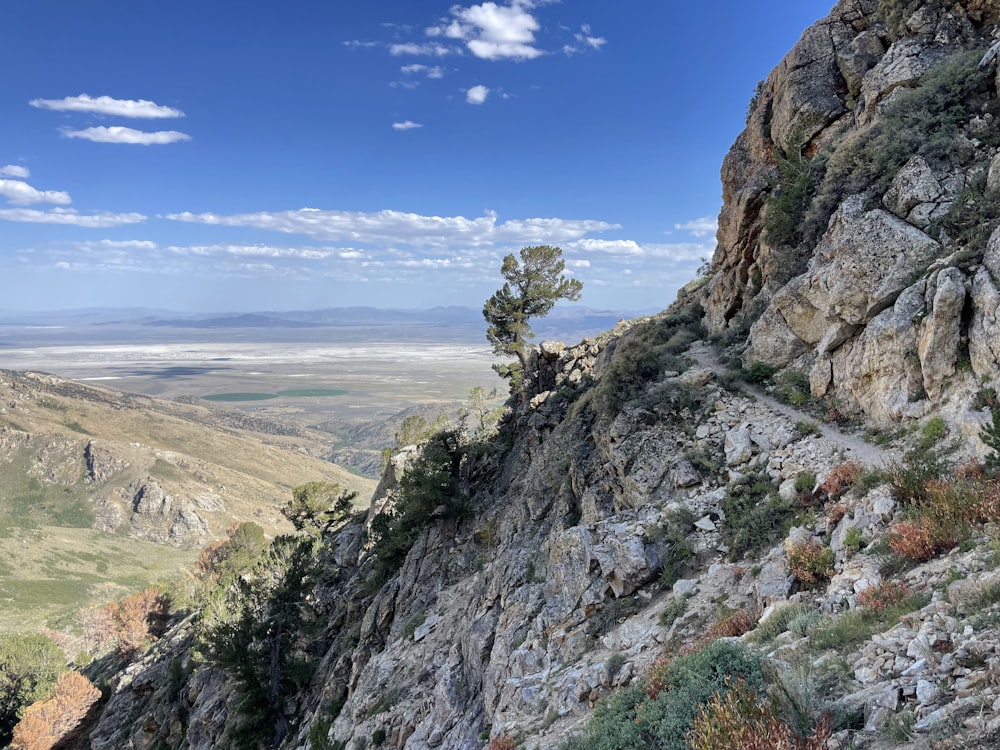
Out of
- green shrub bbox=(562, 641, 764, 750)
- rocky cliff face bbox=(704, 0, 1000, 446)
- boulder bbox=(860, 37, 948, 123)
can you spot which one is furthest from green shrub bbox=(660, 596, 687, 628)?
boulder bbox=(860, 37, 948, 123)

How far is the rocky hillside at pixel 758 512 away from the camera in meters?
7.96

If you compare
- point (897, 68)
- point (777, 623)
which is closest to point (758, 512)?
point (777, 623)

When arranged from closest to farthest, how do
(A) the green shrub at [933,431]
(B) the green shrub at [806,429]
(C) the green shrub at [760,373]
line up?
(A) the green shrub at [933,431] < (B) the green shrub at [806,429] < (C) the green shrub at [760,373]

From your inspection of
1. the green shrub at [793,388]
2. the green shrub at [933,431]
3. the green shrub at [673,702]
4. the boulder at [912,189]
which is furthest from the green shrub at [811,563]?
the boulder at [912,189]

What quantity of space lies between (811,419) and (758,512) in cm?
493

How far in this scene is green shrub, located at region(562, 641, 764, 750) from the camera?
24.5ft

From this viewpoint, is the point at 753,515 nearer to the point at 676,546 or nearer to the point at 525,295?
the point at 676,546

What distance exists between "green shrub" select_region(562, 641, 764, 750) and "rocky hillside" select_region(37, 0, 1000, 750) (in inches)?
2.0

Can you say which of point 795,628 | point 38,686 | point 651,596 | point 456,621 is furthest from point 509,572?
point 38,686

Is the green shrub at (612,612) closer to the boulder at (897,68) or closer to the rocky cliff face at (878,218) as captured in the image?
the rocky cliff face at (878,218)

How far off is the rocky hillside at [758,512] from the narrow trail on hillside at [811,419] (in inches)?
4.4

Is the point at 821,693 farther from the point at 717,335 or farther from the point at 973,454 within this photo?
the point at 717,335

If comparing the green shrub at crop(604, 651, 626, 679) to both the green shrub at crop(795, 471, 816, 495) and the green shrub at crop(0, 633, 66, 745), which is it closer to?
the green shrub at crop(795, 471, 816, 495)

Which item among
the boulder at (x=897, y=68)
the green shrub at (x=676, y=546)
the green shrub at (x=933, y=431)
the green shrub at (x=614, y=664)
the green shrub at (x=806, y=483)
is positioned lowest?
the green shrub at (x=614, y=664)
